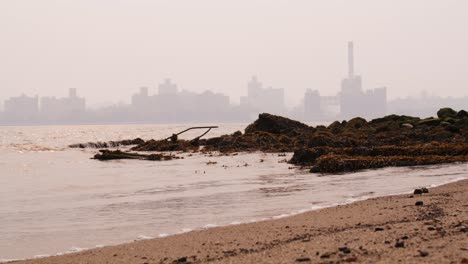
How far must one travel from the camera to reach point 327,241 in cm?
636

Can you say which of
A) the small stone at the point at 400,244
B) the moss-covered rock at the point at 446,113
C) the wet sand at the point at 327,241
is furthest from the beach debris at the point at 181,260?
the moss-covered rock at the point at 446,113

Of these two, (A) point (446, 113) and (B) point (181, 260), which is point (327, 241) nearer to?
(B) point (181, 260)

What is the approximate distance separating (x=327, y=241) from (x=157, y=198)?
695 centimetres

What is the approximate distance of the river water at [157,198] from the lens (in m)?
8.45

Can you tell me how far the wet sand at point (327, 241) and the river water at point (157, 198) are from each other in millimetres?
898

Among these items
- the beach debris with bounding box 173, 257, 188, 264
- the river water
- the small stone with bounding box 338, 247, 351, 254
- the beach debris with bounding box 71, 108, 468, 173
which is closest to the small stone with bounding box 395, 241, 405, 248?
the small stone with bounding box 338, 247, 351, 254

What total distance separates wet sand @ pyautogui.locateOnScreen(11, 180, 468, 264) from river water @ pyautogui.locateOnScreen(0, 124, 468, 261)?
898 millimetres

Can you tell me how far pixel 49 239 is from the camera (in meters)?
8.09

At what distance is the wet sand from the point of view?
5.50 m

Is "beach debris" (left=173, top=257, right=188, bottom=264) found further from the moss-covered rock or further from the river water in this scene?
the moss-covered rock

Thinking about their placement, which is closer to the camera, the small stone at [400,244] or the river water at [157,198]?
the small stone at [400,244]

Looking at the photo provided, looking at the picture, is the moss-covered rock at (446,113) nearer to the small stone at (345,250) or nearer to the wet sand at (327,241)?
the wet sand at (327,241)

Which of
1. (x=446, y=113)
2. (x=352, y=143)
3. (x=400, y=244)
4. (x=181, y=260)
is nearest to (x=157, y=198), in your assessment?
(x=181, y=260)

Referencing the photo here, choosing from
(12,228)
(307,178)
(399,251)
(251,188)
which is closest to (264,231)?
(399,251)
